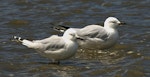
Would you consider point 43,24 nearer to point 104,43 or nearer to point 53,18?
point 53,18

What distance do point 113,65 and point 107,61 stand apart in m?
0.51

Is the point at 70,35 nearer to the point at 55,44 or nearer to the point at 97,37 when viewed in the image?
the point at 55,44

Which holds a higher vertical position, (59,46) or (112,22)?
(112,22)

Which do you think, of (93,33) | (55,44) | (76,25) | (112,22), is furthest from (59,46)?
(76,25)

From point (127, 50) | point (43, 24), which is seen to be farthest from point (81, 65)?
point (43, 24)

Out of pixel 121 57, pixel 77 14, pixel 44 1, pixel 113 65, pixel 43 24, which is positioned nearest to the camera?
pixel 113 65

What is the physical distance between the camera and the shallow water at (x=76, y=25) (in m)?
10.5

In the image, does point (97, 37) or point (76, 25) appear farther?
point (76, 25)

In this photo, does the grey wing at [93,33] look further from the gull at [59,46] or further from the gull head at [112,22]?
the gull at [59,46]

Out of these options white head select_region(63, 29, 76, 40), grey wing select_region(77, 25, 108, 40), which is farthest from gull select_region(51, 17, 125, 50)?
white head select_region(63, 29, 76, 40)

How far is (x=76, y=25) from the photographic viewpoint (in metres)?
14.3

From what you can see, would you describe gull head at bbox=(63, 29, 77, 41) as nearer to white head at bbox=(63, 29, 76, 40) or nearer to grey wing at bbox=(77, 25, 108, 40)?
white head at bbox=(63, 29, 76, 40)

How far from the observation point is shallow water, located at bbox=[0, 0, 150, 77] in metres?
10.5

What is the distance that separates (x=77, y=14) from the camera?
1528cm
